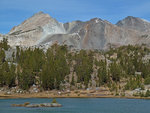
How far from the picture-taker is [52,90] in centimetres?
10331

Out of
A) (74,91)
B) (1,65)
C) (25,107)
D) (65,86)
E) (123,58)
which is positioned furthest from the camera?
(123,58)

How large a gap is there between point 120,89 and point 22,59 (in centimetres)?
4745

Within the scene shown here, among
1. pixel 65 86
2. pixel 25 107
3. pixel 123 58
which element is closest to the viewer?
pixel 25 107

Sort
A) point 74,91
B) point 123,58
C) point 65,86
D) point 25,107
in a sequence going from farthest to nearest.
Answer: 1. point 123,58
2. point 65,86
3. point 74,91
4. point 25,107

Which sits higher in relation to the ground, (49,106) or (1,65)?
(1,65)

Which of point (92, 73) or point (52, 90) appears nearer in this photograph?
point (52, 90)

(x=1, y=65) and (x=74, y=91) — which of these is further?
(x=1, y=65)

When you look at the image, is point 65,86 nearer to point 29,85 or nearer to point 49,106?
point 29,85

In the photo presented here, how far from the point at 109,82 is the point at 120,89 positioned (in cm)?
1145

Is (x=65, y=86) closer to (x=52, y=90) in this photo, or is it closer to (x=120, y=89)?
(x=52, y=90)

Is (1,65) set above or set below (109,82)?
above

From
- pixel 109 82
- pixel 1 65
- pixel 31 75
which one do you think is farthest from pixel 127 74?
pixel 1 65

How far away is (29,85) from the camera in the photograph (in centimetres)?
10862

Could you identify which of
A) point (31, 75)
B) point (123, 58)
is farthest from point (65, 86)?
point (123, 58)
